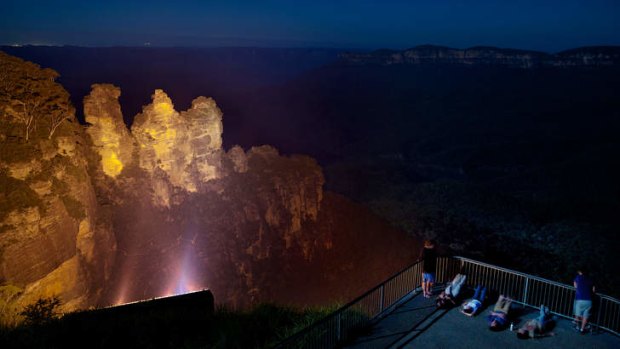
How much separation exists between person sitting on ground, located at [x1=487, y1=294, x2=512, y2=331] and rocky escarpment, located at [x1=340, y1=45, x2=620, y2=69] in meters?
126

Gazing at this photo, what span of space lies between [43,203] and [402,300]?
46.1 feet

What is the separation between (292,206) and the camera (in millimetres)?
32812

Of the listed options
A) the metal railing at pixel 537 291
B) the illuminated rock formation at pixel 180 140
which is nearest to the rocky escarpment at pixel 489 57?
the illuminated rock formation at pixel 180 140

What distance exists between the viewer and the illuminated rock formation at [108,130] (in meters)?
25.5

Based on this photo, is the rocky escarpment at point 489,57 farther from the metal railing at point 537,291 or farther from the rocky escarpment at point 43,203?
the rocky escarpment at point 43,203

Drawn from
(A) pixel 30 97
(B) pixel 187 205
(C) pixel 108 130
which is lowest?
(B) pixel 187 205

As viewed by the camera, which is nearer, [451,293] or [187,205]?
[451,293]

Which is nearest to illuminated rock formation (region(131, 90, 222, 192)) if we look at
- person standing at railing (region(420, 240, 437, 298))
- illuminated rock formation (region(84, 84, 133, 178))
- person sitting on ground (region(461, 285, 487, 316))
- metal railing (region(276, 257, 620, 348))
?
illuminated rock formation (region(84, 84, 133, 178))

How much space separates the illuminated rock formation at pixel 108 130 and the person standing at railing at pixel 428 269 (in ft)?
61.5

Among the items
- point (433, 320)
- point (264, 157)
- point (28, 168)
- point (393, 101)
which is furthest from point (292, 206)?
point (393, 101)

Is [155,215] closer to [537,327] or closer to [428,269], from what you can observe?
[428,269]

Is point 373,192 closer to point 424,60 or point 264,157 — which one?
point 264,157

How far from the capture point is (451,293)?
47.5 ft

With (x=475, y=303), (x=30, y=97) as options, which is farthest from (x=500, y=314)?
(x=30, y=97)
